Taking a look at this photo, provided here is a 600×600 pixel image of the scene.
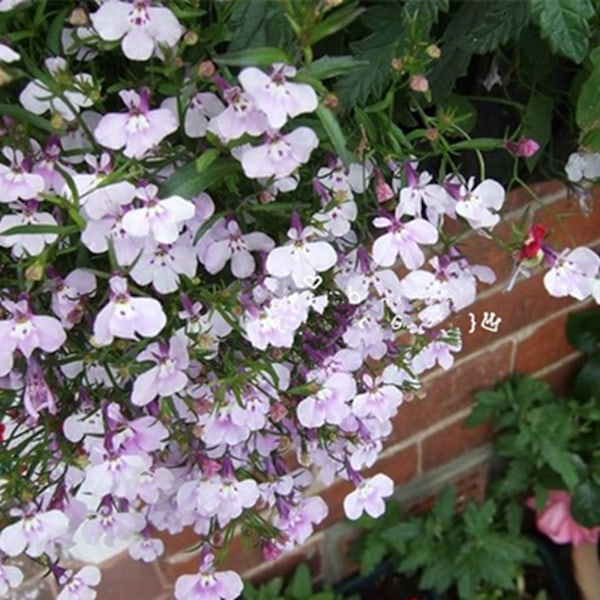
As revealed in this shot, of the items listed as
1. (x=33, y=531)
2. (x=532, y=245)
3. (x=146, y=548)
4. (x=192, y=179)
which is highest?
(x=192, y=179)

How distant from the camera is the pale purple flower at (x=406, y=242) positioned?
58 cm

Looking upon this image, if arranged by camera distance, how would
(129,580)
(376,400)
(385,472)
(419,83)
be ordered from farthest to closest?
(385,472) → (129,580) → (376,400) → (419,83)

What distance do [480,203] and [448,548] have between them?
2.25ft

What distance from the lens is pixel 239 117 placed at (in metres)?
0.50

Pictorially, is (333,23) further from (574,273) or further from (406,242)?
(574,273)

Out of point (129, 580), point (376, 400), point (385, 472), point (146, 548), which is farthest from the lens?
point (385, 472)

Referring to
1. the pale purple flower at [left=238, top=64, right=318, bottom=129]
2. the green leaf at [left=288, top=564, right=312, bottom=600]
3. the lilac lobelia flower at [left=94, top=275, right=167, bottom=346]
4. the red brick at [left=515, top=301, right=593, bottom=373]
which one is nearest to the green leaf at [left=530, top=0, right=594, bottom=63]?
the pale purple flower at [left=238, top=64, right=318, bottom=129]

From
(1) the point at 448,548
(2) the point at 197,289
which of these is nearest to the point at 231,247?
(2) the point at 197,289

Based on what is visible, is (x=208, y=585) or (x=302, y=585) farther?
(x=302, y=585)

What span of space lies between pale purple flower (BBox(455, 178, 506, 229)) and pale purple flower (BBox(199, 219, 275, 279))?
0.38 ft

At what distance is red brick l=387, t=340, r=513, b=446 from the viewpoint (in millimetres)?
1135

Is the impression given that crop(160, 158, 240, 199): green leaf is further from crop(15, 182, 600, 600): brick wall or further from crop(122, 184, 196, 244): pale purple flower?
crop(15, 182, 600, 600): brick wall

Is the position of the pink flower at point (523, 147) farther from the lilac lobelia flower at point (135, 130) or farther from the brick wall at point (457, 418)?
the brick wall at point (457, 418)

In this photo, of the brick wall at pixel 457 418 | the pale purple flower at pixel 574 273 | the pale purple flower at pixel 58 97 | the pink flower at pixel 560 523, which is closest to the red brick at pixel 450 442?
the brick wall at pixel 457 418
